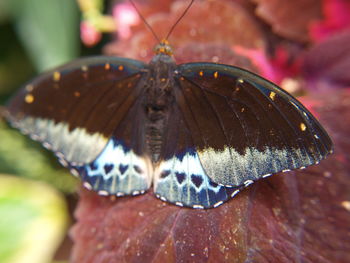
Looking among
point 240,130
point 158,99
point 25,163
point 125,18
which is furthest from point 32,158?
point 240,130

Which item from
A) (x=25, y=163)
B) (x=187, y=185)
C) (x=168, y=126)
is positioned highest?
(x=25, y=163)

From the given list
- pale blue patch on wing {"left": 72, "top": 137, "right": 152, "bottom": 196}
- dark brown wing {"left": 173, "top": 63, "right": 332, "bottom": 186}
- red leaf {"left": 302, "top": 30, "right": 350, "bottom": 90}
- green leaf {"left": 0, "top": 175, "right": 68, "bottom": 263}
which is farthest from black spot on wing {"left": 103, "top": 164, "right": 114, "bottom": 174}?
red leaf {"left": 302, "top": 30, "right": 350, "bottom": 90}

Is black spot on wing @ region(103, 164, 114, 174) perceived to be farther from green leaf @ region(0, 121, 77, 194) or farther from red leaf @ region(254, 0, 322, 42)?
green leaf @ region(0, 121, 77, 194)

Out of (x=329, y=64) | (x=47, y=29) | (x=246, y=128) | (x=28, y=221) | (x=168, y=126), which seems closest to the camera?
(x=246, y=128)

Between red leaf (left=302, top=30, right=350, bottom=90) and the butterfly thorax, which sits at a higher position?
red leaf (left=302, top=30, right=350, bottom=90)

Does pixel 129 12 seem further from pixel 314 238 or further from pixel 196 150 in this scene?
pixel 314 238

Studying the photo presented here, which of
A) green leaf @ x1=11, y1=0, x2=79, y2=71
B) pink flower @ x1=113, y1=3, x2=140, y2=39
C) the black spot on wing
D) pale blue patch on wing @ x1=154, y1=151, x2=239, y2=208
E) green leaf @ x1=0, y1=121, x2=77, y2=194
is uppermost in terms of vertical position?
green leaf @ x1=11, y1=0, x2=79, y2=71

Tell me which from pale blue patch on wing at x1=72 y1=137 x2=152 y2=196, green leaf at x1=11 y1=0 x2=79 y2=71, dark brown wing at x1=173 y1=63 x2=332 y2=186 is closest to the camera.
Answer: dark brown wing at x1=173 y1=63 x2=332 y2=186

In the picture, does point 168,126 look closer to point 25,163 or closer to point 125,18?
point 125,18

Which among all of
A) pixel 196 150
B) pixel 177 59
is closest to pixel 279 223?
pixel 196 150
